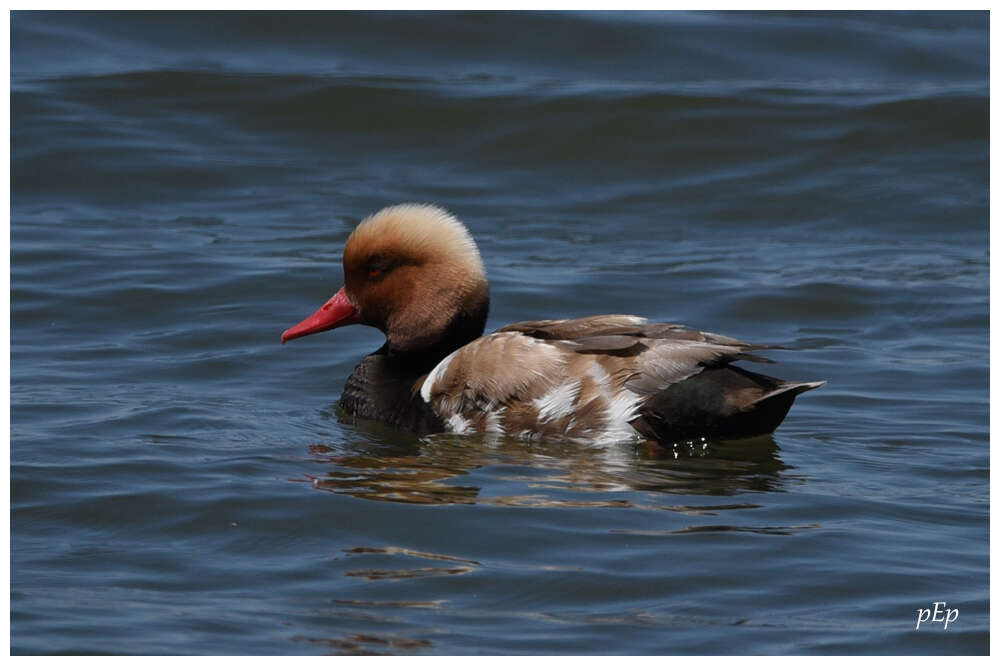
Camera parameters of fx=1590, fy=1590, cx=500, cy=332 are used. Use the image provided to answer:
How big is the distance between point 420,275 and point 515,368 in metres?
0.86

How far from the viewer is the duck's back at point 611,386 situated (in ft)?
20.5

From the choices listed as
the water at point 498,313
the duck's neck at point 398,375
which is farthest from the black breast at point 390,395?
the water at point 498,313

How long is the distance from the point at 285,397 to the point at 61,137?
5720mm

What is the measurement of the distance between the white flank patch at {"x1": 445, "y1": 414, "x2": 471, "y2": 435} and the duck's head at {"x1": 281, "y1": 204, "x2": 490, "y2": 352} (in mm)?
632

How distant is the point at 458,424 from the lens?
6.61 m

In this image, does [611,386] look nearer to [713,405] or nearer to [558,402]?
Result: [558,402]

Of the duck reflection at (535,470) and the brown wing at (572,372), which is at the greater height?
the brown wing at (572,372)

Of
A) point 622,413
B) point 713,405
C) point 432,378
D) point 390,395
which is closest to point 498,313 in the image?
point 390,395

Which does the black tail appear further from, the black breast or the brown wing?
the black breast

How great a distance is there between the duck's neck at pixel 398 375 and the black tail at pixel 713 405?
3.66ft

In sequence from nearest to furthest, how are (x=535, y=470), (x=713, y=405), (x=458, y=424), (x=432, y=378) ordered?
1. (x=535, y=470)
2. (x=713, y=405)
3. (x=458, y=424)
4. (x=432, y=378)

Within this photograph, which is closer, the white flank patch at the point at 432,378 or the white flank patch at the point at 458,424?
the white flank patch at the point at 458,424

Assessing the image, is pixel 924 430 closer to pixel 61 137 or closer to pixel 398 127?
pixel 398 127

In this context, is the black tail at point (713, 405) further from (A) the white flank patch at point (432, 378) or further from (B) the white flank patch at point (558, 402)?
(A) the white flank patch at point (432, 378)
